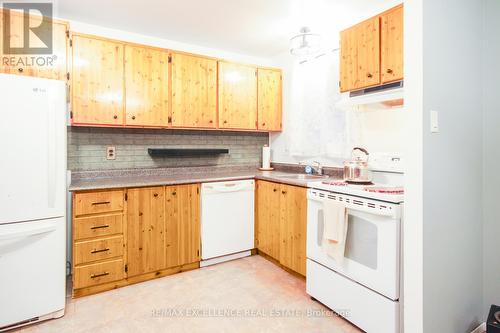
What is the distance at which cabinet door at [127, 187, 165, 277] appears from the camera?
2.57 meters

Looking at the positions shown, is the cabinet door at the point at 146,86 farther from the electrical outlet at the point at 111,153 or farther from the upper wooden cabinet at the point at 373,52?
the upper wooden cabinet at the point at 373,52

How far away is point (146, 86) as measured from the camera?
2.90 metres

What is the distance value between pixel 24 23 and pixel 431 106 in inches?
120

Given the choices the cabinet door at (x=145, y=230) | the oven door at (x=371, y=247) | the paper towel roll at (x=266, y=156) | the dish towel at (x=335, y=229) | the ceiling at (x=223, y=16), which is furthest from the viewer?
the paper towel roll at (x=266, y=156)

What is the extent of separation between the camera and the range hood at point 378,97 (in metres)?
2.14

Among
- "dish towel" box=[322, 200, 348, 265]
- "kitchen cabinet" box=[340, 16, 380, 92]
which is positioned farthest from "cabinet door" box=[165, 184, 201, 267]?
"kitchen cabinet" box=[340, 16, 380, 92]

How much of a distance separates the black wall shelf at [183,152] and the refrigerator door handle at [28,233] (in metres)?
1.31

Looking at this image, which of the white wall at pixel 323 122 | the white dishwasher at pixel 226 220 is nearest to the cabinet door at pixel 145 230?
the white dishwasher at pixel 226 220

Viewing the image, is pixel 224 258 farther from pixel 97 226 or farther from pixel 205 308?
pixel 97 226

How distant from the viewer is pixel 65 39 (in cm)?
248

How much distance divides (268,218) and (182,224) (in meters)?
0.92

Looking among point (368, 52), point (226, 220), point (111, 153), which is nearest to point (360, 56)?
point (368, 52)

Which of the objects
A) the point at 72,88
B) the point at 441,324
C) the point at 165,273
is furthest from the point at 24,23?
the point at 441,324

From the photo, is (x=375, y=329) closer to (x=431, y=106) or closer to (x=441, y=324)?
(x=441, y=324)
